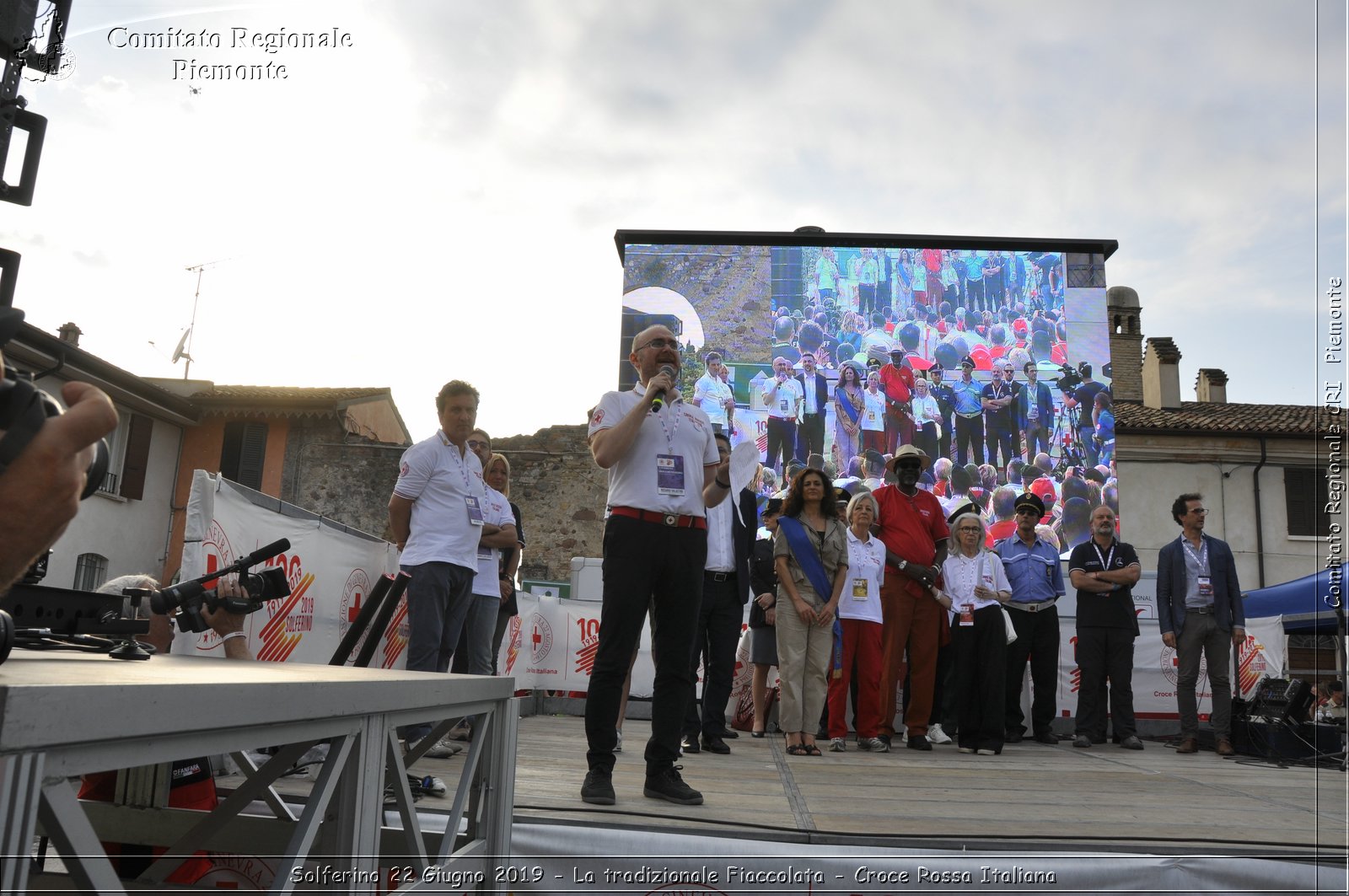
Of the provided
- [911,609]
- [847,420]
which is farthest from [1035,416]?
[911,609]

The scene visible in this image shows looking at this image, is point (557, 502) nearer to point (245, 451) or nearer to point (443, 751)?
point (245, 451)

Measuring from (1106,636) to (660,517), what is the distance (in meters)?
5.10

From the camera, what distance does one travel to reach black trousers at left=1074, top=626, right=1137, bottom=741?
698 cm

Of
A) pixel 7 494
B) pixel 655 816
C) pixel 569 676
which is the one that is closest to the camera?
pixel 7 494

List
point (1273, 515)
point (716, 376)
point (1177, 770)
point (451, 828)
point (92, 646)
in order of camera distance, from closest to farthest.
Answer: point (92, 646) → point (451, 828) → point (1177, 770) → point (716, 376) → point (1273, 515)

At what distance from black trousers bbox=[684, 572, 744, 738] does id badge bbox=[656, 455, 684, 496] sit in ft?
6.64

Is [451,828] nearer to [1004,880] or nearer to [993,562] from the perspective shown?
[1004,880]

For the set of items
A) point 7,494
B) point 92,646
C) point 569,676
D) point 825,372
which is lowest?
point 569,676

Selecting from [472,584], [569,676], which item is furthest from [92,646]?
[569,676]

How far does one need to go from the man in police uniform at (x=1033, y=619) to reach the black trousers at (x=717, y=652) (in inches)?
106

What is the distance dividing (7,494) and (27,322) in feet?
0.74

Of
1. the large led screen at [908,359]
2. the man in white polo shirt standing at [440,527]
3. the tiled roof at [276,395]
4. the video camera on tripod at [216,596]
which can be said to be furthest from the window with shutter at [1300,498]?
the video camera on tripod at [216,596]

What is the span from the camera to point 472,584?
16.2ft

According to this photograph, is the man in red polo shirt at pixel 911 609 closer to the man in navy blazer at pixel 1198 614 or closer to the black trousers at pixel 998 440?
the man in navy blazer at pixel 1198 614
